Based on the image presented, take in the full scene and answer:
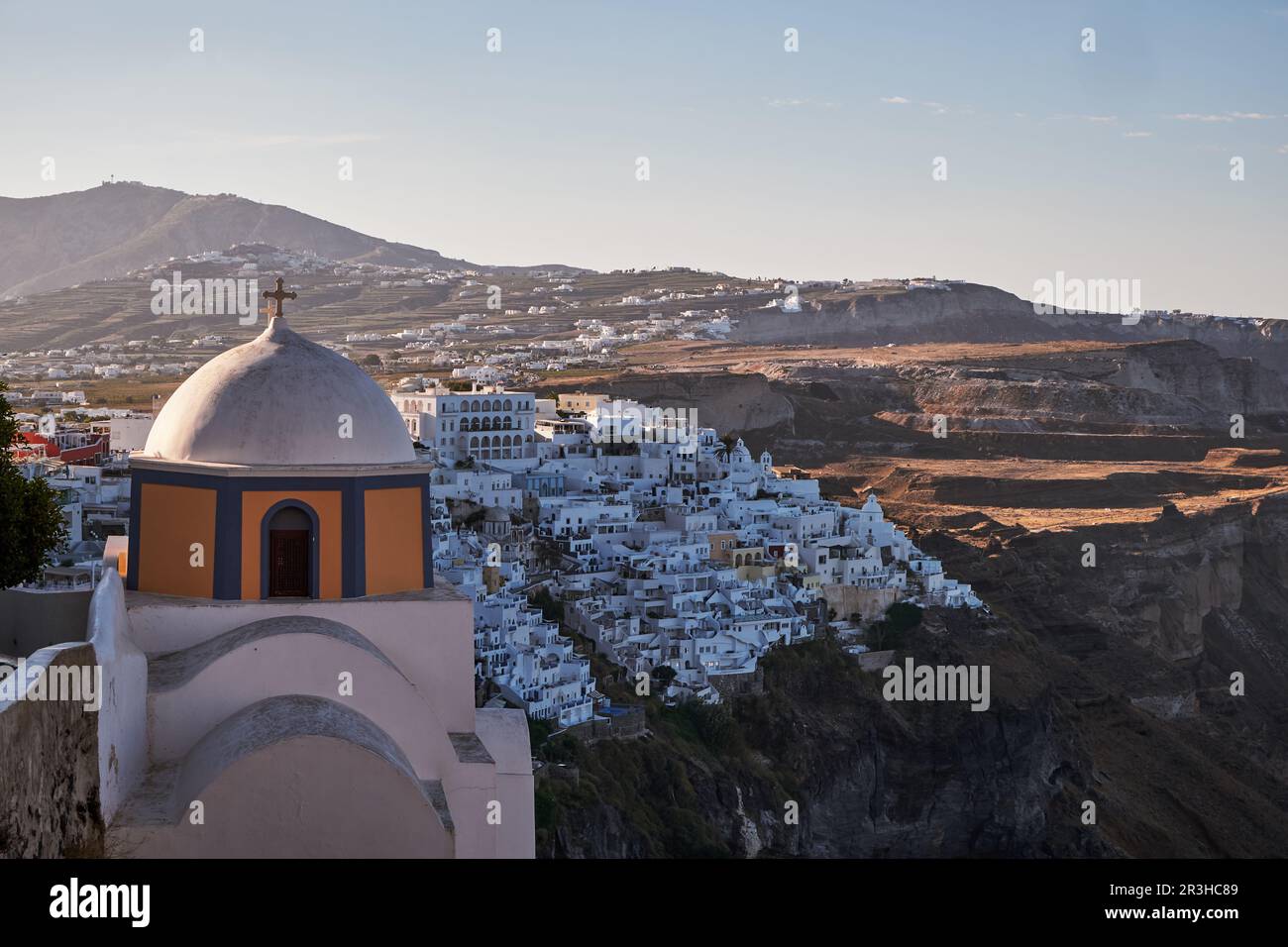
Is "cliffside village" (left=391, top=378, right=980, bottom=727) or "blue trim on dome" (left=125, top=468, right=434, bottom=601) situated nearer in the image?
"blue trim on dome" (left=125, top=468, right=434, bottom=601)

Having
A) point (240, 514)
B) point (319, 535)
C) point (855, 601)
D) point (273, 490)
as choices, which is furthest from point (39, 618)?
point (855, 601)

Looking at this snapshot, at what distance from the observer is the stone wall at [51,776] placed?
511 centimetres

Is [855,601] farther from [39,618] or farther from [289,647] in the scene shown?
[289,647]

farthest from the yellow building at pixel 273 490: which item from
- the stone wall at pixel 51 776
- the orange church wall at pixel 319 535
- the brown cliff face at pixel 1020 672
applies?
the brown cliff face at pixel 1020 672

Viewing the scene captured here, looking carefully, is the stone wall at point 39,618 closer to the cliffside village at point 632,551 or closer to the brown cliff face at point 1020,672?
→ the brown cliff face at point 1020,672

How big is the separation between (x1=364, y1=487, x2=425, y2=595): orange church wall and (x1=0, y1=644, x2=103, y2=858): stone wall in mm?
2172

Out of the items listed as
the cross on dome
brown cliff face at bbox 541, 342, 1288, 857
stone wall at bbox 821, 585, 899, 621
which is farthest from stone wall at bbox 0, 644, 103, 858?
stone wall at bbox 821, 585, 899, 621

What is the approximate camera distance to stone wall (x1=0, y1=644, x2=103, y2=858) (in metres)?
5.11

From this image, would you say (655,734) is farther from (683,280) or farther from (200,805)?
(683,280)

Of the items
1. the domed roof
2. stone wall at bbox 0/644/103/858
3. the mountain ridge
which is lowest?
stone wall at bbox 0/644/103/858

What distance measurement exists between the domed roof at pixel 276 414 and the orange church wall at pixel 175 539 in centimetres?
23

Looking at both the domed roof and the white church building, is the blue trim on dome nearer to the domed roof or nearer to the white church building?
the white church building

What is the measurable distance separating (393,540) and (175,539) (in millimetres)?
1229
